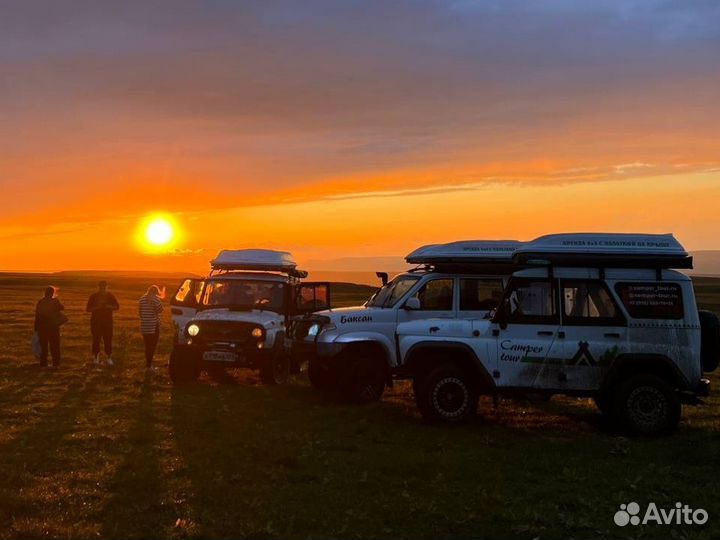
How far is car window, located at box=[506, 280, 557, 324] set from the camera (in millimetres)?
10594

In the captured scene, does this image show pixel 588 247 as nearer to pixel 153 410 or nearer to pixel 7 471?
pixel 153 410

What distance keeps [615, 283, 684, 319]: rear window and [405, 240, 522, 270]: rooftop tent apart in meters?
2.59

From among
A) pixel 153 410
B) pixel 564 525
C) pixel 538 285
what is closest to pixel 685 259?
pixel 538 285

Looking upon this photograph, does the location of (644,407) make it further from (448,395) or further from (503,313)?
(448,395)

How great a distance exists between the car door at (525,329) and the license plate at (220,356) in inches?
233

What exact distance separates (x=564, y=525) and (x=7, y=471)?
607cm

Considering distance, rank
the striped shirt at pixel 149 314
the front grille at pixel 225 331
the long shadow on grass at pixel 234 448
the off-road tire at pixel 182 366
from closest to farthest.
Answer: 1. the long shadow on grass at pixel 234 448
2. the front grille at pixel 225 331
3. the off-road tire at pixel 182 366
4. the striped shirt at pixel 149 314

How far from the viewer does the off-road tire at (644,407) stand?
1022 centimetres

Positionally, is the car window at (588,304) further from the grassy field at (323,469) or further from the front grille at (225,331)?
the front grille at (225,331)

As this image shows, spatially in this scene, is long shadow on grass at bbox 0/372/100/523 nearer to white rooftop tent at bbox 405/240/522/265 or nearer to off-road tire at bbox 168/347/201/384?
off-road tire at bbox 168/347/201/384

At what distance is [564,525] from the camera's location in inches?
253

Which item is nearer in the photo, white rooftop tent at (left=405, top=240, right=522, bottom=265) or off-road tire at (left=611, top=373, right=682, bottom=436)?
off-road tire at (left=611, top=373, right=682, bottom=436)

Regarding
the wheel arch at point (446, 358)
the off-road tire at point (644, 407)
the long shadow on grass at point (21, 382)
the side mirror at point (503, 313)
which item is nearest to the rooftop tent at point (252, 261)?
the long shadow on grass at point (21, 382)

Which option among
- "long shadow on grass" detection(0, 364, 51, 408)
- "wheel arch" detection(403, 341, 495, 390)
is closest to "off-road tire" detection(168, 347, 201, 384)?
"long shadow on grass" detection(0, 364, 51, 408)
